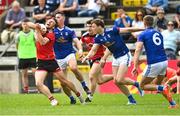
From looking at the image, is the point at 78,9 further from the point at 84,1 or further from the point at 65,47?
the point at 65,47

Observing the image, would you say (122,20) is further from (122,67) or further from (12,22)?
(122,67)

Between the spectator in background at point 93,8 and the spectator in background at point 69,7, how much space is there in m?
0.28

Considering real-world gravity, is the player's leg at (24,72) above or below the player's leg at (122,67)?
below

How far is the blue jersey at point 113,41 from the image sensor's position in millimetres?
21328

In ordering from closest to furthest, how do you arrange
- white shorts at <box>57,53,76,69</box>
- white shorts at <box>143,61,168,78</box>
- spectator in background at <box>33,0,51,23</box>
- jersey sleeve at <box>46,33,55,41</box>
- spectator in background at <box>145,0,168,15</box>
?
white shorts at <box>143,61,168,78</box>, jersey sleeve at <box>46,33,55,41</box>, white shorts at <box>57,53,76,69</box>, spectator in background at <box>145,0,168,15</box>, spectator in background at <box>33,0,51,23</box>

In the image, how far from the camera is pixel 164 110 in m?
18.9

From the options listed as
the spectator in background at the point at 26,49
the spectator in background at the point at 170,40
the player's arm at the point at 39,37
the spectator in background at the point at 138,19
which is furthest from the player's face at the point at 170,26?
the player's arm at the point at 39,37

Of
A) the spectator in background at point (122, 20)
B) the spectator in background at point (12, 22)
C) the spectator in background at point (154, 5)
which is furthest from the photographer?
the spectator in background at point (12, 22)

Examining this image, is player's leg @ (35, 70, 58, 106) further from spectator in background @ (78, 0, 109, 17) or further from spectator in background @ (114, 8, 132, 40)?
spectator in background @ (78, 0, 109, 17)

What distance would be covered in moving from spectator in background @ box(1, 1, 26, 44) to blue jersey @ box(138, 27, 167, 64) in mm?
11910

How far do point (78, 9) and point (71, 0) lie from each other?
59cm

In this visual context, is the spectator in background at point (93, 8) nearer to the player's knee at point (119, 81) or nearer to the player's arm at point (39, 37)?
the player's knee at point (119, 81)

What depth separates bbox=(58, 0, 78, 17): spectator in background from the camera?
102 ft

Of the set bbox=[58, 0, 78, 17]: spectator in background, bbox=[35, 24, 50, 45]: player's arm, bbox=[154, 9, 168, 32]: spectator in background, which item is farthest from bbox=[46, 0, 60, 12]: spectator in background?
bbox=[35, 24, 50, 45]: player's arm
